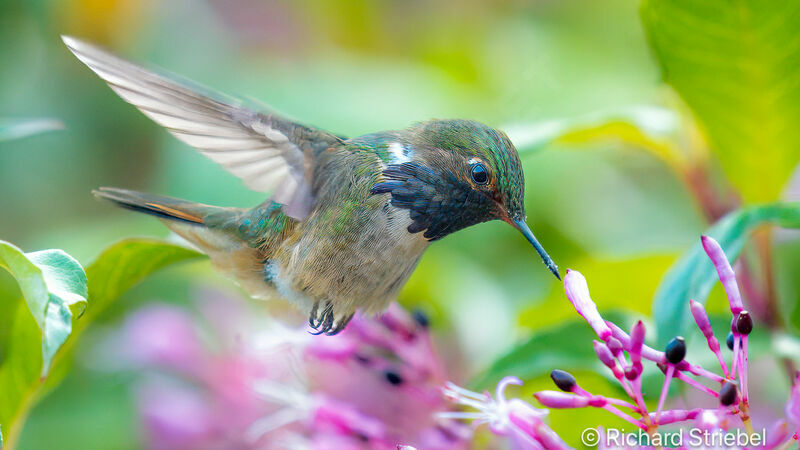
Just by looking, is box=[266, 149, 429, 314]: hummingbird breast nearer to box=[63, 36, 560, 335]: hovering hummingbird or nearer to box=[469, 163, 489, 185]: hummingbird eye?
box=[63, 36, 560, 335]: hovering hummingbird

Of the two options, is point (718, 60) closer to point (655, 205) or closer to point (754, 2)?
point (754, 2)

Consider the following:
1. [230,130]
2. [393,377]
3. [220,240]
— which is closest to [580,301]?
[393,377]

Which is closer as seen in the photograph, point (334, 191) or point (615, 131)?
point (334, 191)

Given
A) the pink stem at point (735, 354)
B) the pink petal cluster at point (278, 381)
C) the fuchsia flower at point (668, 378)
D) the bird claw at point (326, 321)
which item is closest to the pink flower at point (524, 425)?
A: the fuchsia flower at point (668, 378)

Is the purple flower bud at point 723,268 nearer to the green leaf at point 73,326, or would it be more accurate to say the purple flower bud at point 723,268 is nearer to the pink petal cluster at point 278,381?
the pink petal cluster at point 278,381

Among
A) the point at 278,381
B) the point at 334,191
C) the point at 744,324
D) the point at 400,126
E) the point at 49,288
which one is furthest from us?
the point at 400,126

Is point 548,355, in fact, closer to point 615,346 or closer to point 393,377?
point 393,377
